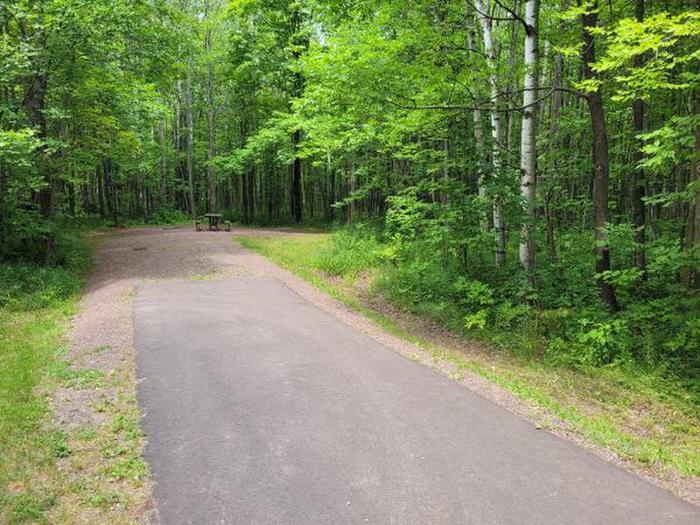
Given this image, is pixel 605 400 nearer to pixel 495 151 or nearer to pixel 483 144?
pixel 495 151

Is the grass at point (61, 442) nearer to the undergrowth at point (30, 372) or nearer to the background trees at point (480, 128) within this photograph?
the undergrowth at point (30, 372)

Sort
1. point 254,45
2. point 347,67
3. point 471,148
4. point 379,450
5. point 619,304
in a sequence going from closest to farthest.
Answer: point 379,450
point 619,304
point 471,148
point 347,67
point 254,45

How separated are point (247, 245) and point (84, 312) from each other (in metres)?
8.35

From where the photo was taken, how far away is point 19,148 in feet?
32.2

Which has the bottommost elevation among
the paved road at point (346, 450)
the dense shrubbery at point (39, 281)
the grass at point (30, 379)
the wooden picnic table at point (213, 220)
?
the paved road at point (346, 450)

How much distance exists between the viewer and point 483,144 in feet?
31.9

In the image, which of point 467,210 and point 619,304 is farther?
point 467,210

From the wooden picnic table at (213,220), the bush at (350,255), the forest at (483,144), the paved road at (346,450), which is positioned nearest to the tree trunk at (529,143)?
the forest at (483,144)

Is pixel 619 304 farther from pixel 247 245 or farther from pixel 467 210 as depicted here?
pixel 247 245

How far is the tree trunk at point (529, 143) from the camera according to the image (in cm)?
859

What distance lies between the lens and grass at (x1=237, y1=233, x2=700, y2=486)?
197 inches

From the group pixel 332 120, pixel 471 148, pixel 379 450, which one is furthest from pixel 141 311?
pixel 332 120

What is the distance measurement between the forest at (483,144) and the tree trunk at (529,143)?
0.03 metres

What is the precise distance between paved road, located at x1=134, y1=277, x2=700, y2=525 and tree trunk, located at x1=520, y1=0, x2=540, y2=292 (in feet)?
11.9
